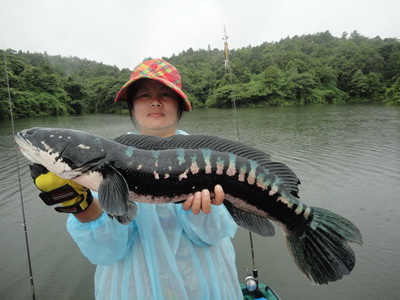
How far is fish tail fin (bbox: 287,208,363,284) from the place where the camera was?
75.7 inches

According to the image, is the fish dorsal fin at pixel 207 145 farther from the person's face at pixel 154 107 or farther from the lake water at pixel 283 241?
the lake water at pixel 283 241

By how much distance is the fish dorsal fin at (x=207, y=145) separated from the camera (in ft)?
6.65

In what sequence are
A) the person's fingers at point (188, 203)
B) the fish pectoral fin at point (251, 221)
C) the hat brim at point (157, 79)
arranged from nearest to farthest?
the person's fingers at point (188, 203) → the fish pectoral fin at point (251, 221) → the hat brim at point (157, 79)

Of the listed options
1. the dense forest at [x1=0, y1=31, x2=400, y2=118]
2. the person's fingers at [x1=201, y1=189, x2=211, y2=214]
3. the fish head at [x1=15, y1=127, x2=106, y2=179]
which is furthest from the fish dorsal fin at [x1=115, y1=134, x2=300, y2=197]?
the dense forest at [x1=0, y1=31, x2=400, y2=118]

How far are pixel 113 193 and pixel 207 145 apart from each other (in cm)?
80

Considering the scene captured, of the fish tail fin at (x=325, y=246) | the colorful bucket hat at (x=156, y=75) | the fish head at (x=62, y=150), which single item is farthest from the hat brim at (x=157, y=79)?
the fish tail fin at (x=325, y=246)

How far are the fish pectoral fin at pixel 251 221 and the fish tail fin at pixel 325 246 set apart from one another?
19 cm

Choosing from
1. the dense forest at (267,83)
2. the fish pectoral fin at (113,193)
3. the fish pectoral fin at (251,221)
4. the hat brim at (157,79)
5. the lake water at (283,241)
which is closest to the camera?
the fish pectoral fin at (113,193)

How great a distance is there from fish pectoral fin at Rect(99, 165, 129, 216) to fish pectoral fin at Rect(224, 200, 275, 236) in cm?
83

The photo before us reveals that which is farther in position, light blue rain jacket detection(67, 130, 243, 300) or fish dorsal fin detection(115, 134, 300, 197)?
fish dorsal fin detection(115, 134, 300, 197)

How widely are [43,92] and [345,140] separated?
173 feet

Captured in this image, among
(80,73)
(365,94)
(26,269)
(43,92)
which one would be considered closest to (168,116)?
(26,269)

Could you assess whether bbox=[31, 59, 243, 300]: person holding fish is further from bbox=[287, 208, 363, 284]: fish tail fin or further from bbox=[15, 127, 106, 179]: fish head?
bbox=[287, 208, 363, 284]: fish tail fin

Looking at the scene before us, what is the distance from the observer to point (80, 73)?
327 ft
